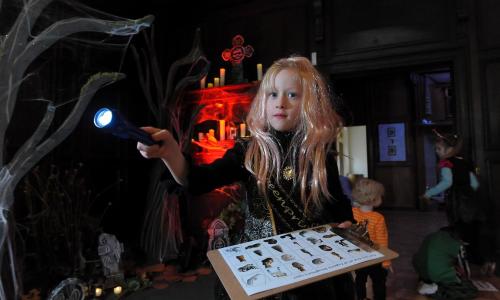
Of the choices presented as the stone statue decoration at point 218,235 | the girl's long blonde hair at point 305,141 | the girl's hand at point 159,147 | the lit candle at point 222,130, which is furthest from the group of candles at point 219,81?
the girl's hand at point 159,147

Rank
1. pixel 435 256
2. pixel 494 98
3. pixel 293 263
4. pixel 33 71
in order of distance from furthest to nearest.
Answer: pixel 494 98
pixel 435 256
pixel 33 71
pixel 293 263

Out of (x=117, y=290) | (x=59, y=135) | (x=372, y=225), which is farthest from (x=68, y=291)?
(x=372, y=225)

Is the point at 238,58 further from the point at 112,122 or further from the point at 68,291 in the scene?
the point at 112,122

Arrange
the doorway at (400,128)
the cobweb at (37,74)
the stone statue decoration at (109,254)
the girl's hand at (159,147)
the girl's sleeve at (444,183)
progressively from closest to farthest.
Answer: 1. the girl's hand at (159,147)
2. the cobweb at (37,74)
3. the stone statue decoration at (109,254)
4. the girl's sleeve at (444,183)
5. the doorway at (400,128)

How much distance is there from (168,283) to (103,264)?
49 cm

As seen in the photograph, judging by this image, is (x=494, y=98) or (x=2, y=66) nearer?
(x=2, y=66)

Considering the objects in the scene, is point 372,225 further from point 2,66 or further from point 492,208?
point 2,66

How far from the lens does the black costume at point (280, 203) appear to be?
754 millimetres

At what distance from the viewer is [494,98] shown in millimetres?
2453

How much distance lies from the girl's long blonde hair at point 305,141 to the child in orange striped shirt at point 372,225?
0.95m

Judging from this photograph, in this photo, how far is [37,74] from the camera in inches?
68.6

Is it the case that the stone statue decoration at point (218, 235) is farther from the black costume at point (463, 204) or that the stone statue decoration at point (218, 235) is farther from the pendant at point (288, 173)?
the black costume at point (463, 204)

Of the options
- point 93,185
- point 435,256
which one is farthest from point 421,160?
point 93,185

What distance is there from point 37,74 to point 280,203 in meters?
1.73
